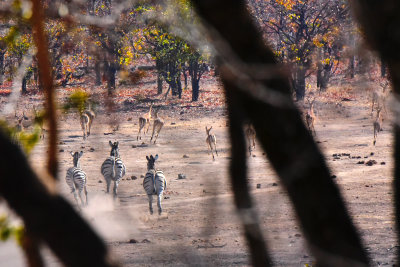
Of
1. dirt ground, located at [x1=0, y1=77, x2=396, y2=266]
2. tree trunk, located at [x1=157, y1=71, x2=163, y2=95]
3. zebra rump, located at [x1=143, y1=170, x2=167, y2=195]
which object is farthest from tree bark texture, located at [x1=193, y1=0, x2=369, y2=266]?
tree trunk, located at [x1=157, y1=71, x2=163, y2=95]

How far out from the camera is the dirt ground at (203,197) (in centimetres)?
914

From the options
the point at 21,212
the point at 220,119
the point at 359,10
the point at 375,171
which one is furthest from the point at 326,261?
the point at 220,119

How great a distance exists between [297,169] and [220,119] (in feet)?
81.4

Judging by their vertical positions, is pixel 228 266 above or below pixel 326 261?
below

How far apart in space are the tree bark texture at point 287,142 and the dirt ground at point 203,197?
0.71 feet

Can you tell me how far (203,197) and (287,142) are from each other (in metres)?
11.8

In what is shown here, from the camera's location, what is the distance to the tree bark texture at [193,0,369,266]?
1612mm

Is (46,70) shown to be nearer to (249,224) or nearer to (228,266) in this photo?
(249,224)

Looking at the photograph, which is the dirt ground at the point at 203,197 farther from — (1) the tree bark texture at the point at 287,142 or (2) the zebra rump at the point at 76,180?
(2) the zebra rump at the point at 76,180

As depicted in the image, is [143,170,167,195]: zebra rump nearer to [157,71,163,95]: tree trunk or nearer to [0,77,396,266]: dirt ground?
[0,77,396,266]: dirt ground

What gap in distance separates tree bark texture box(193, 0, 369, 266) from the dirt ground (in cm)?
22

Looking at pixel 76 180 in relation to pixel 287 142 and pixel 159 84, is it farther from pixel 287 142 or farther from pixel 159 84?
pixel 159 84

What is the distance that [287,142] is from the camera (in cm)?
168

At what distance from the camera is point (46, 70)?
170 cm
